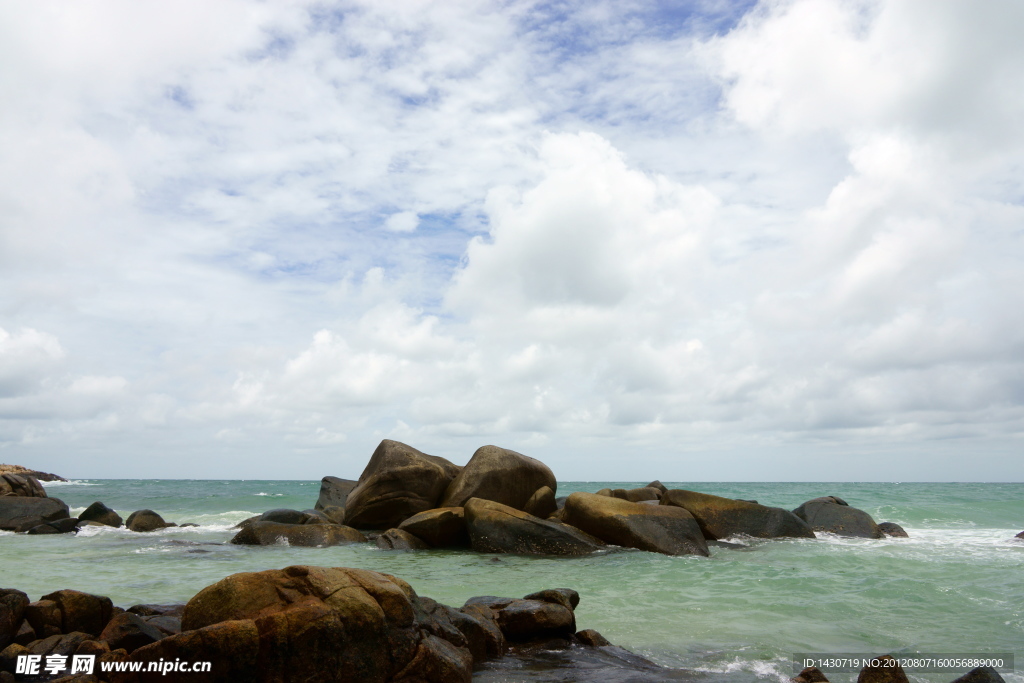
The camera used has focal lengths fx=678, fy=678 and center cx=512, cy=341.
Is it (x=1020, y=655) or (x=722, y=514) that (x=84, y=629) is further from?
(x=722, y=514)

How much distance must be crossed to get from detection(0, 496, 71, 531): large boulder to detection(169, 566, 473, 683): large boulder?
18.8 m

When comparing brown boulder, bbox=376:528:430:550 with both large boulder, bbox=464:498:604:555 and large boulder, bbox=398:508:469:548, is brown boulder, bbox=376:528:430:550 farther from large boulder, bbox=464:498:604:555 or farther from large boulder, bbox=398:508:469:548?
large boulder, bbox=464:498:604:555

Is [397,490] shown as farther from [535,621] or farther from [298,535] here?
[535,621]

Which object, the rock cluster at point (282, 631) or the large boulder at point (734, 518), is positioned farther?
the large boulder at point (734, 518)

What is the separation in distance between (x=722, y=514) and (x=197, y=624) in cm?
1400

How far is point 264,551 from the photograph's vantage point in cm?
1502

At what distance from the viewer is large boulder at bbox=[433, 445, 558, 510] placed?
1667cm

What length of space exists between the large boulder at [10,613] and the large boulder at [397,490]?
35.6ft

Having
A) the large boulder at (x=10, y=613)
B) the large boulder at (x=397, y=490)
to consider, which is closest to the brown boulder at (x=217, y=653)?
the large boulder at (x=10, y=613)

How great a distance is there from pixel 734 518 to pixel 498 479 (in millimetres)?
5999

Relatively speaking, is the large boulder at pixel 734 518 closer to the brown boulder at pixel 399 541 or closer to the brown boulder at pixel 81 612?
the brown boulder at pixel 399 541

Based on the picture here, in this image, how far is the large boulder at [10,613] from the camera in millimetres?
6176

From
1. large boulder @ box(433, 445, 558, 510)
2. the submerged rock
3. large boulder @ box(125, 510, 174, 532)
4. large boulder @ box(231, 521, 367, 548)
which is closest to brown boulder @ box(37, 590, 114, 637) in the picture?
large boulder @ box(231, 521, 367, 548)

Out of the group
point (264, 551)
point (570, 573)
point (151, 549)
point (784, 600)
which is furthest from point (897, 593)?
point (151, 549)
